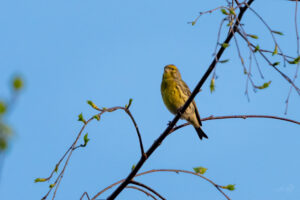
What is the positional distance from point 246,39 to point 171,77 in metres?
5.24

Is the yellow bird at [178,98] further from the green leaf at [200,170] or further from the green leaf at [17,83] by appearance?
the green leaf at [17,83]

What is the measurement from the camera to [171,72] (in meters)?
8.70

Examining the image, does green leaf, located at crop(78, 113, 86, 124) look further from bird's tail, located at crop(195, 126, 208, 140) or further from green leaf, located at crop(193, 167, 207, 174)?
bird's tail, located at crop(195, 126, 208, 140)

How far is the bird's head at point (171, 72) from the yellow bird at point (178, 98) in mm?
86

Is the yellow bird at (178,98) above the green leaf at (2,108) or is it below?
above

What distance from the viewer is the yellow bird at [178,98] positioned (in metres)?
7.77

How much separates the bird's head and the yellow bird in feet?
0.28

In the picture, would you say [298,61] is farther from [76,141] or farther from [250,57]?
[76,141]

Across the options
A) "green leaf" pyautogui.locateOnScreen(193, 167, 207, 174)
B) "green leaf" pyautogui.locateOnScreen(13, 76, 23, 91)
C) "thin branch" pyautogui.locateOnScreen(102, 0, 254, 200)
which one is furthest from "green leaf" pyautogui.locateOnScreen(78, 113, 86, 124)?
"green leaf" pyautogui.locateOnScreen(13, 76, 23, 91)

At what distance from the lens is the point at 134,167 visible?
3.92m

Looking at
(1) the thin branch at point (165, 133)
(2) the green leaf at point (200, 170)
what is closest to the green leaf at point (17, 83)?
Answer: (1) the thin branch at point (165, 133)

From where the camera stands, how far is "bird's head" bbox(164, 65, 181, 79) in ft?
27.8

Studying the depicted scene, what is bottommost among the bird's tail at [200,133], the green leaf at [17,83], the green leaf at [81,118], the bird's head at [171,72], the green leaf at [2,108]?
the green leaf at [2,108]

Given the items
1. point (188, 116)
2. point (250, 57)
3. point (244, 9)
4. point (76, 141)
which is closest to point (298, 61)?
point (250, 57)
